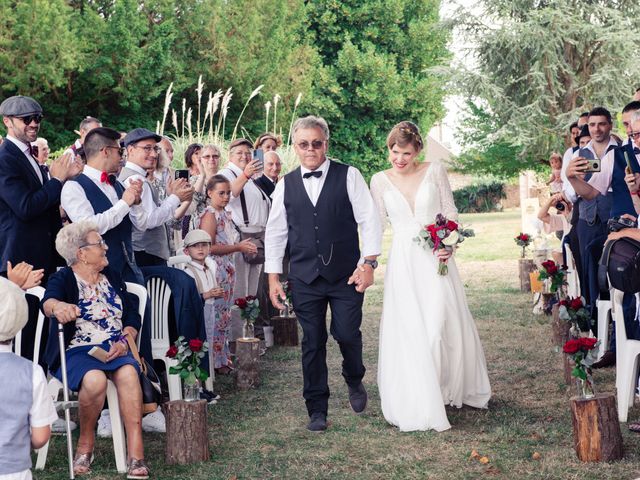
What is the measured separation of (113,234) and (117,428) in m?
1.30

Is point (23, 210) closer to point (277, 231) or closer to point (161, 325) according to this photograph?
point (161, 325)

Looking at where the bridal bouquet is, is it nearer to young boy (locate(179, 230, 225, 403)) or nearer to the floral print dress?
young boy (locate(179, 230, 225, 403))

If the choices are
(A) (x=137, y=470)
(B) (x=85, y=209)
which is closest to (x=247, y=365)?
(B) (x=85, y=209)

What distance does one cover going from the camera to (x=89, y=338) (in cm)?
546

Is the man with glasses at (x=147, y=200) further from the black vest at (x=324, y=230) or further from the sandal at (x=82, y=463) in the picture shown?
the sandal at (x=82, y=463)

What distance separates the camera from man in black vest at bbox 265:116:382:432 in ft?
20.2

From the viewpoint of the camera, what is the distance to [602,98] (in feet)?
114

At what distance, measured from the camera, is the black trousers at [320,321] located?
623 centimetres

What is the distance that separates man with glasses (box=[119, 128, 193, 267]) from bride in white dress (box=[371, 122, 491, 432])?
1.42 m

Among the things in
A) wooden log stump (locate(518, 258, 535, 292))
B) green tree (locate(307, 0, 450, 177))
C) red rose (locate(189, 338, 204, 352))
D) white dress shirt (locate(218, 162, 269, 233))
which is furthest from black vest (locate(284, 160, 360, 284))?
green tree (locate(307, 0, 450, 177))

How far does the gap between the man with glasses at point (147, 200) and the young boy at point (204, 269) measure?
2.01 feet

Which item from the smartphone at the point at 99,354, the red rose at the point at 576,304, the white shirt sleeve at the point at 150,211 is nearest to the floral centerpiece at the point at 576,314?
the red rose at the point at 576,304

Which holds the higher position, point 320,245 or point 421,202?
point 421,202

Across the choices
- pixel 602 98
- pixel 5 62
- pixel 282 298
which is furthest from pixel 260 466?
pixel 602 98
